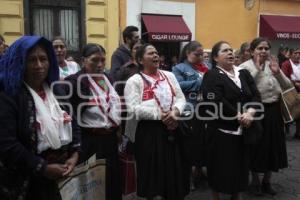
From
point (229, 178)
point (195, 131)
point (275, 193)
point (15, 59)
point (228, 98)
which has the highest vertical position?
point (15, 59)

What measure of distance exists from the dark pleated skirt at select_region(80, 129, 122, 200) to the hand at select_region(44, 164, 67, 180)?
3.56ft

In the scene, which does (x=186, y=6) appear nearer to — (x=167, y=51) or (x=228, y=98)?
(x=167, y=51)

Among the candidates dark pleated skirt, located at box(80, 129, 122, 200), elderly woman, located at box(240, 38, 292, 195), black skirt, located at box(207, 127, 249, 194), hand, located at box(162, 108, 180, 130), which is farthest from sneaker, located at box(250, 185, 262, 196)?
dark pleated skirt, located at box(80, 129, 122, 200)

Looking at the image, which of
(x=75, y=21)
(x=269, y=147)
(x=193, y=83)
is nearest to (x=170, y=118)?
(x=193, y=83)

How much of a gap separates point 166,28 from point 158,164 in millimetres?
6962

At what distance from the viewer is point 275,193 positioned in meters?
4.87

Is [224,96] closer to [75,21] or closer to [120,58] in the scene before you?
[120,58]

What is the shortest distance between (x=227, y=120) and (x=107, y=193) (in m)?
1.36

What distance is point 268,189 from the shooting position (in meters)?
4.89

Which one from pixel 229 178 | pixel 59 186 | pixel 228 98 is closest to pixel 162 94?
pixel 228 98

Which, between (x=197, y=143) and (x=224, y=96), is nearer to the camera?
(x=224, y=96)

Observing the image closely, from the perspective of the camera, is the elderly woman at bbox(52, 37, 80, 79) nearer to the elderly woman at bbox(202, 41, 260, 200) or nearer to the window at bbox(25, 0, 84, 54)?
the elderly woman at bbox(202, 41, 260, 200)

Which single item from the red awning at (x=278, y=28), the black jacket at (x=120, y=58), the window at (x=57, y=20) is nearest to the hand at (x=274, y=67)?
the black jacket at (x=120, y=58)

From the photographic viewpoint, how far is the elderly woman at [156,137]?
3.86 m
